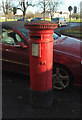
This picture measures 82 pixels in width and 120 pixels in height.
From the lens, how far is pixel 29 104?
10.3 ft

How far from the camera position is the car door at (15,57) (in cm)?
381

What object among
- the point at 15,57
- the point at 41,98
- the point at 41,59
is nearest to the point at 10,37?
the point at 15,57

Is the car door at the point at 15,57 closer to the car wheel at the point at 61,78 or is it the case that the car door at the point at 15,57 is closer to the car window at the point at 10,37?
the car window at the point at 10,37

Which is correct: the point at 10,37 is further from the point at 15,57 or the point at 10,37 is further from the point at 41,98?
the point at 41,98

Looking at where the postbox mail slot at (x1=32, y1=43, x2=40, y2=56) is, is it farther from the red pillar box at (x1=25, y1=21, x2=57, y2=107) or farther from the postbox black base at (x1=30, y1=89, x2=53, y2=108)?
the postbox black base at (x1=30, y1=89, x2=53, y2=108)

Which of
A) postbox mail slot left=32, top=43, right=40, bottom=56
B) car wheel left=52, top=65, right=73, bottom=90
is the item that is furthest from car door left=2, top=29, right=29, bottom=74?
postbox mail slot left=32, top=43, right=40, bottom=56

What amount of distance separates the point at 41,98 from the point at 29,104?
37cm

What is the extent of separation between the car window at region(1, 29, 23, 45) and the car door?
0.06 m

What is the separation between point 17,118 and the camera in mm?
2756

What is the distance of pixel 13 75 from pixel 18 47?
1111 mm

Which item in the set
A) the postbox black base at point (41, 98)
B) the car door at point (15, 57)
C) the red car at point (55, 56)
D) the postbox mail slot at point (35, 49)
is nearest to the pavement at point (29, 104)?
the postbox black base at point (41, 98)

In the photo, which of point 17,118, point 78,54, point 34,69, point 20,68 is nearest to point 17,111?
point 17,118

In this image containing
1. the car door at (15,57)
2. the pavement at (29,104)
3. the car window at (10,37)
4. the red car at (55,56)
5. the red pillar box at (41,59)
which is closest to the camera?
the red pillar box at (41,59)

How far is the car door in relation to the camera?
3.81 meters
